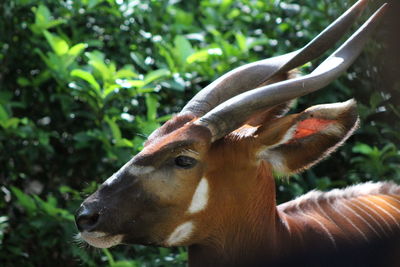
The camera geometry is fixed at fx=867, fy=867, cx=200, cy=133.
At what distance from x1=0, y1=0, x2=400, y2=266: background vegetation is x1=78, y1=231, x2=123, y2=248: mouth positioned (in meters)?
1.31

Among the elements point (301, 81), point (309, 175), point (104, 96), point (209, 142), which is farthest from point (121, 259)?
point (301, 81)

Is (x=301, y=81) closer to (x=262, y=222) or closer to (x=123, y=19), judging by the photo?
(x=262, y=222)

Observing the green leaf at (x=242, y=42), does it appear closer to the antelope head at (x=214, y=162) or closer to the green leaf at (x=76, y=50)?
the green leaf at (x=76, y=50)

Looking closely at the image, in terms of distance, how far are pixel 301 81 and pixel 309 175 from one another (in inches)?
87.4

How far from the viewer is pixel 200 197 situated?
164 inches

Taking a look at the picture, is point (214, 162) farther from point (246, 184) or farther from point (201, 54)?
point (201, 54)

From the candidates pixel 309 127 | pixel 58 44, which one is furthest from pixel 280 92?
pixel 58 44

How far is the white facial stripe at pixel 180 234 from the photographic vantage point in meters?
4.17

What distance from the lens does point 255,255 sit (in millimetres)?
4371

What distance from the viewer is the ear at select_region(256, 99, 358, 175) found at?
4.15 m

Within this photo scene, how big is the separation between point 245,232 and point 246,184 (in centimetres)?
26

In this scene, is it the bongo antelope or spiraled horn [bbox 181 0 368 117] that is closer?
the bongo antelope

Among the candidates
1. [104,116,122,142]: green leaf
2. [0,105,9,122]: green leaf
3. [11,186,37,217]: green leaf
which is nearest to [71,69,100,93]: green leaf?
[104,116,122,142]: green leaf

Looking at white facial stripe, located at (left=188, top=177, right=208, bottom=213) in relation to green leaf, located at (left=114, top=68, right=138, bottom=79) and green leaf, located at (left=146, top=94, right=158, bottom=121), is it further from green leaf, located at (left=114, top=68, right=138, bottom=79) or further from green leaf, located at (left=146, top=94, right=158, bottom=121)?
green leaf, located at (left=114, top=68, right=138, bottom=79)
